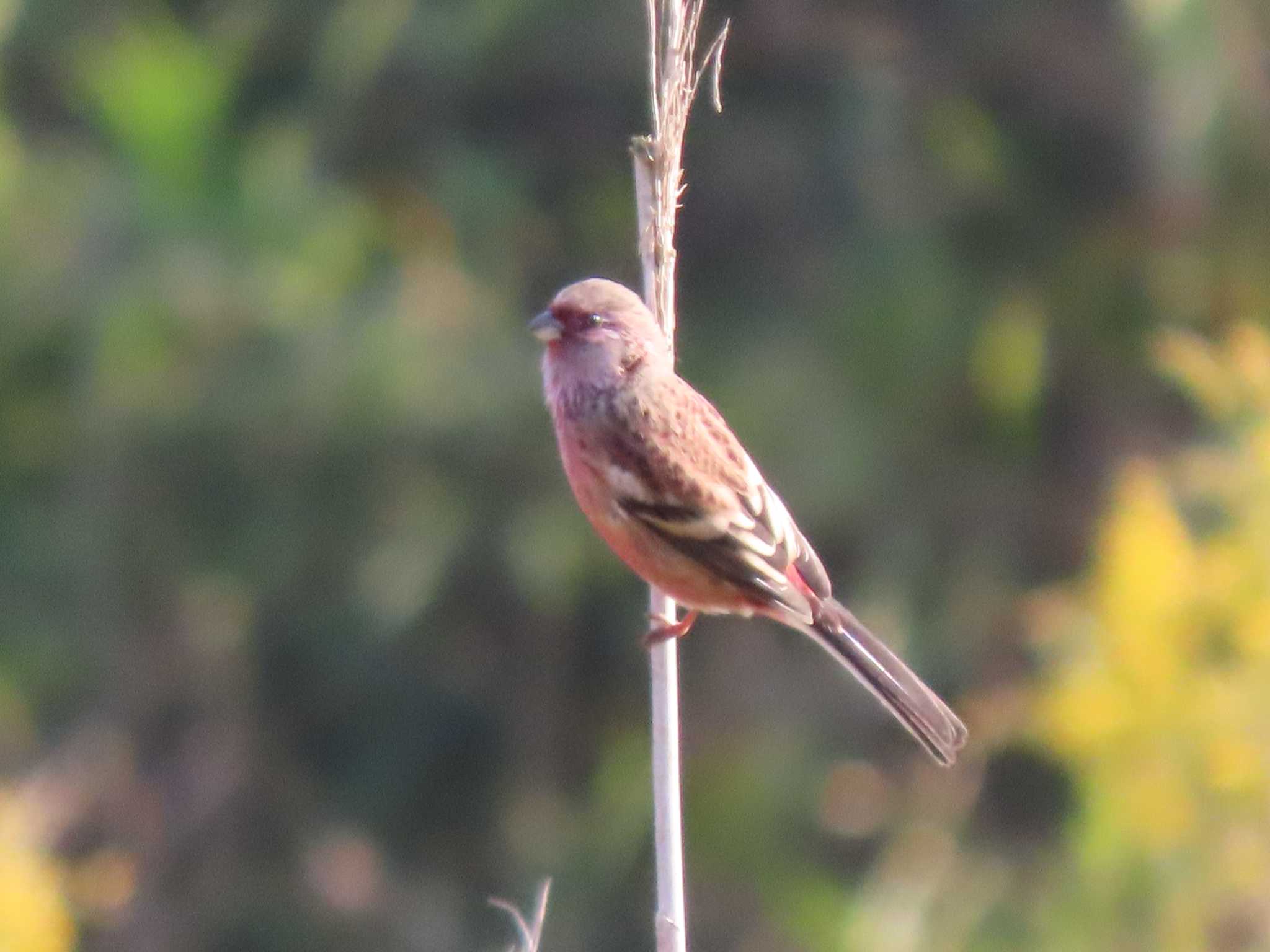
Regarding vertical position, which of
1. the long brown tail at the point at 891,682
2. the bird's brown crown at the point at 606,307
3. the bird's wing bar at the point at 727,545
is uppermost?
the bird's brown crown at the point at 606,307

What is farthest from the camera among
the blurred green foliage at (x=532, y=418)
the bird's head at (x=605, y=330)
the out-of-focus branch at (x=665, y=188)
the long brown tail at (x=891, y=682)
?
the blurred green foliage at (x=532, y=418)

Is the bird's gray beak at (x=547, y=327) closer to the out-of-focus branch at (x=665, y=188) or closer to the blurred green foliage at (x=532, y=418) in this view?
the out-of-focus branch at (x=665, y=188)

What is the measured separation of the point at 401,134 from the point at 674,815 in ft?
21.8

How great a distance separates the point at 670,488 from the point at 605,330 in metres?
0.39

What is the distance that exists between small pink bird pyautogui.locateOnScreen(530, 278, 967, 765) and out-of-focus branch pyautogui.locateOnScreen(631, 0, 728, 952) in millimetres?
234

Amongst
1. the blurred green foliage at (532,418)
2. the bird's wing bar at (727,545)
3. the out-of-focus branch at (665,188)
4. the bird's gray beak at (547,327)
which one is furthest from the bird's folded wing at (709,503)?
the blurred green foliage at (532,418)

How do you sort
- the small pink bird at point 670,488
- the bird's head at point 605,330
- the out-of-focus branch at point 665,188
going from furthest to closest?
the bird's head at point 605,330 < the small pink bird at point 670,488 < the out-of-focus branch at point 665,188

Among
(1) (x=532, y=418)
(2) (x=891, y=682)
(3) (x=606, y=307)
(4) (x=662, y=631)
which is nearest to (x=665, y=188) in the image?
(3) (x=606, y=307)

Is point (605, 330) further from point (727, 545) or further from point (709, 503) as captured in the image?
point (727, 545)

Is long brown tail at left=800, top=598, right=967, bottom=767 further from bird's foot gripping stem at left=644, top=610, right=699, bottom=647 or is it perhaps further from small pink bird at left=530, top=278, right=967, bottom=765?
bird's foot gripping stem at left=644, top=610, right=699, bottom=647

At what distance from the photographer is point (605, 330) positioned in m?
4.12

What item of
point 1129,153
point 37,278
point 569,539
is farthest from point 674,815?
point 37,278

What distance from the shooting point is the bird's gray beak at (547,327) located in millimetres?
4152

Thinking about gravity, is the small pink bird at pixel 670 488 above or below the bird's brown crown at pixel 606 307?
below
